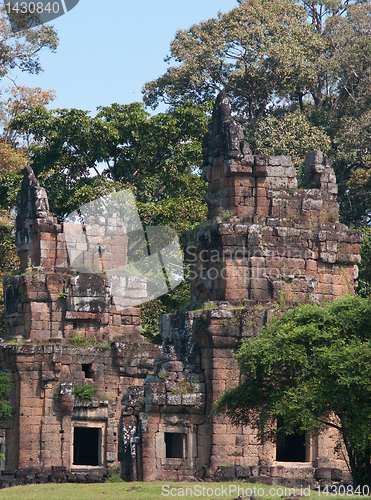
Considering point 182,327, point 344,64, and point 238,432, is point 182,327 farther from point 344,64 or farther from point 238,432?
point 344,64

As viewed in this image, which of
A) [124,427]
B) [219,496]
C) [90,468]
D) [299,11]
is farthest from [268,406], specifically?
[299,11]

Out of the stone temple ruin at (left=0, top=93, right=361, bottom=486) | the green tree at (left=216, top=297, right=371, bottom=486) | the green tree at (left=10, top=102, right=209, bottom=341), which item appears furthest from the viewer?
the green tree at (left=10, top=102, right=209, bottom=341)

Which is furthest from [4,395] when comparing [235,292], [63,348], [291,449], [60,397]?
[291,449]

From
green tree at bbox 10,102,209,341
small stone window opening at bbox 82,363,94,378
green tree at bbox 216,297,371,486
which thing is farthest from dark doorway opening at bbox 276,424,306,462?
green tree at bbox 10,102,209,341

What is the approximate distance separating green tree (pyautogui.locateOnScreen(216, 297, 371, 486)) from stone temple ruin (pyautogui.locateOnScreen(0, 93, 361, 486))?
2361 mm

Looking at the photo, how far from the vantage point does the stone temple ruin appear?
26.3 m

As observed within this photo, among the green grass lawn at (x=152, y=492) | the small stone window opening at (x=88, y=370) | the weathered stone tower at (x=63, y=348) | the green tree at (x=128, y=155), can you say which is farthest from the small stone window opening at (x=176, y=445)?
the green tree at (x=128, y=155)

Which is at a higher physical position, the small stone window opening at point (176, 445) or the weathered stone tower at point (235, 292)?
the weathered stone tower at point (235, 292)

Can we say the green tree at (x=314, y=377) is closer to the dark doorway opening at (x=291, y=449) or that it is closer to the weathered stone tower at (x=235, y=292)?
the weathered stone tower at (x=235, y=292)

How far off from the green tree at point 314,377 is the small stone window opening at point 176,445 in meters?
2.68

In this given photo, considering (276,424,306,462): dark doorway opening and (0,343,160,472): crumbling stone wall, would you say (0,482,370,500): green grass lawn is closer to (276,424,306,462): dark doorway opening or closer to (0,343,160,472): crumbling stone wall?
(276,424,306,462): dark doorway opening

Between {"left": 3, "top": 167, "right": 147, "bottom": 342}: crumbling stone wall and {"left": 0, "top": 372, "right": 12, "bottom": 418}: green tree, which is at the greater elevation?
{"left": 3, "top": 167, "right": 147, "bottom": 342}: crumbling stone wall

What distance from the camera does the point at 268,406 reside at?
23094 millimetres

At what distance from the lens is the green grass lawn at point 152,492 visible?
22.8 meters
